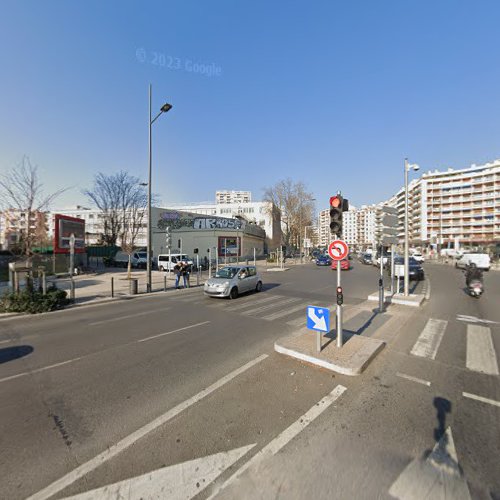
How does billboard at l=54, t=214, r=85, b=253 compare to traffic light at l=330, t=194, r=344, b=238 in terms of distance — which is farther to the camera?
billboard at l=54, t=214, r=85, b=253

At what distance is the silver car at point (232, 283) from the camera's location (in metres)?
11.1

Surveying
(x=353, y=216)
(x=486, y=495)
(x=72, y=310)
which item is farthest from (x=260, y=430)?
(x=353, y=216)

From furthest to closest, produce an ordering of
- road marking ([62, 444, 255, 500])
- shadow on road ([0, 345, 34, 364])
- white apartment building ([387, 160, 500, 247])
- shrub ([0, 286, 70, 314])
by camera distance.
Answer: white apartment building ([387, 160, 500, 247]), shrub ([0, 286, 70, 314]), shadow on road ([0, 345, 34, 364]), road marking ([62, 444, 255, 500])

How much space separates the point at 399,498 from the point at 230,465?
4.93 feet

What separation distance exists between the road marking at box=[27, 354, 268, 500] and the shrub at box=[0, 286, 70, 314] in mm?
Answer: 8744

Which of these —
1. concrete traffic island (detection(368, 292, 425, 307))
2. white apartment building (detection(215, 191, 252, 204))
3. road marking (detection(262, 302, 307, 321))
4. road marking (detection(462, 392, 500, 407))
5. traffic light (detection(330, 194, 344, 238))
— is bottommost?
road marking (detection(262, 302, 307, 321))

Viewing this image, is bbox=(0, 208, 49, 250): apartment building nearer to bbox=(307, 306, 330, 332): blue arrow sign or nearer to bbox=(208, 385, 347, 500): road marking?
bbox=(307, 306, 330, 332): blue arrow sign

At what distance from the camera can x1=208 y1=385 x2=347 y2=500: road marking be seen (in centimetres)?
238

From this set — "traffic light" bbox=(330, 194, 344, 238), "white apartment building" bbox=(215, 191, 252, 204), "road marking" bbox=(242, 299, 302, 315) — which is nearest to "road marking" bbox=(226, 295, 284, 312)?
"road marking" bbox=(242, 299, 302, 315)

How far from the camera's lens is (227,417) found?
3.23 metres

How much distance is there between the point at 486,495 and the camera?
2.18 m

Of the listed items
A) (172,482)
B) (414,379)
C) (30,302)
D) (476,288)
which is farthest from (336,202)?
(30,302)

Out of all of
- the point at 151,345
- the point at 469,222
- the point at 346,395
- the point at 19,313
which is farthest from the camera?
the point at 469,222

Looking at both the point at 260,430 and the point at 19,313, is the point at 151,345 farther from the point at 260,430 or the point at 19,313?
the point at 19,313
